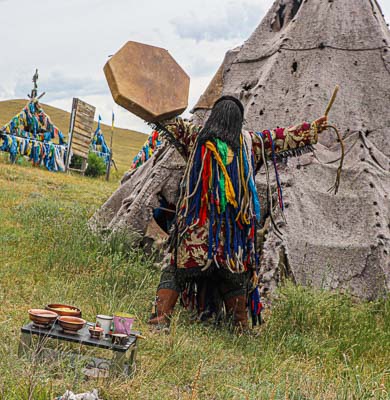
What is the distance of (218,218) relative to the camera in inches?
171

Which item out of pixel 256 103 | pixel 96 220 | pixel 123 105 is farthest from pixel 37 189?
pixel 123 105

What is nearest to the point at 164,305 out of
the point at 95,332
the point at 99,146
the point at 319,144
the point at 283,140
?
the point at 95,332

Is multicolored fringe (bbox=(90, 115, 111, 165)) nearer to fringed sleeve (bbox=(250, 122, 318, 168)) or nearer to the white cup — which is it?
fringed sleeve (bbox=(250, 122, 318, 168))

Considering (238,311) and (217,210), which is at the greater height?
(217,210)

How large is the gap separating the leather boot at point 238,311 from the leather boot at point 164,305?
42 centimetres

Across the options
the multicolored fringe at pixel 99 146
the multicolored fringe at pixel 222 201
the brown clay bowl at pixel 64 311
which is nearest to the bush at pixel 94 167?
the multicolored fringe at pixel 99 146

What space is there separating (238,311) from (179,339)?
85cm

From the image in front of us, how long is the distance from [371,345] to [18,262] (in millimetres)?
3130

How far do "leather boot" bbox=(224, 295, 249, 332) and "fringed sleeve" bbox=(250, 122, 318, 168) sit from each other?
1.10m

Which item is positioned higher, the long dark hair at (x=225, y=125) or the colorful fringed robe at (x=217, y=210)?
the long dark hair at (x=225, y=125)

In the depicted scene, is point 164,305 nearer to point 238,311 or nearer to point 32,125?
point 238,311

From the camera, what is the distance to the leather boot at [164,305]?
169 inches

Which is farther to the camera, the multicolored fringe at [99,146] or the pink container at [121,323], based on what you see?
the multicolored fringe at [99,146]

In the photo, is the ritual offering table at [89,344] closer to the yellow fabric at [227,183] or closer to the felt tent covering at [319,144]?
the yellow fabric at [227,183]
